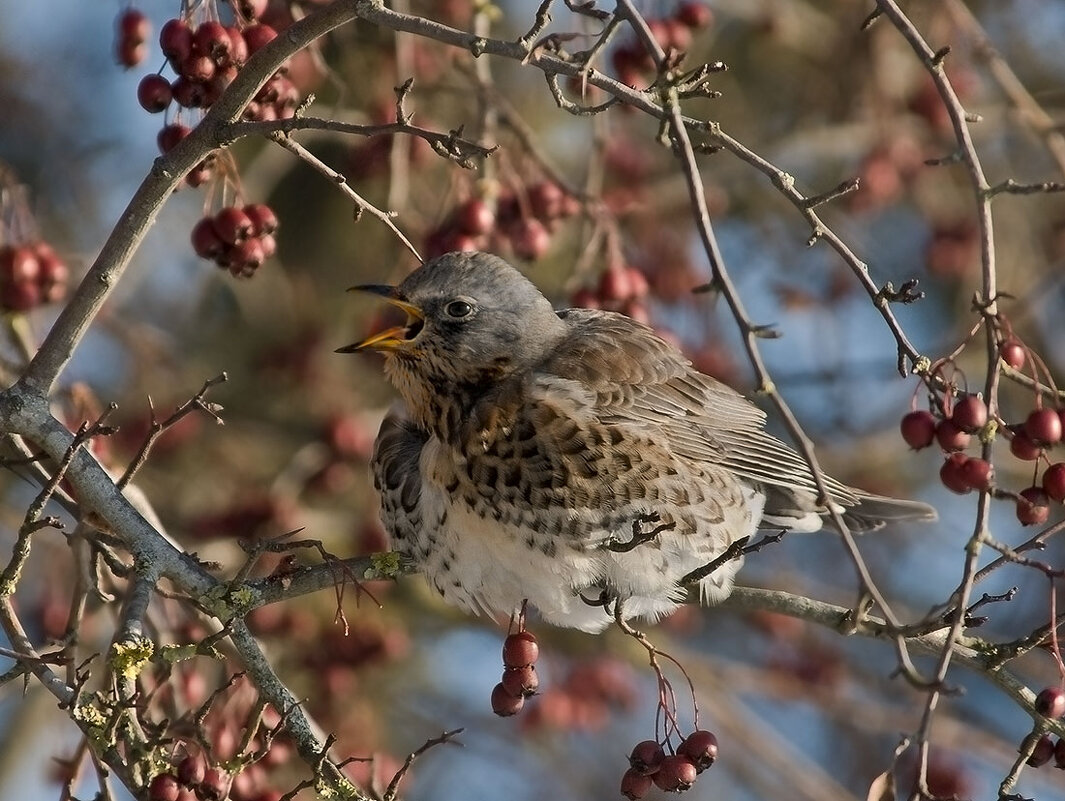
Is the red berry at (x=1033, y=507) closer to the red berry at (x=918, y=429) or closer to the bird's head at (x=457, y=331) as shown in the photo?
the red berry at (x=918, y=429)

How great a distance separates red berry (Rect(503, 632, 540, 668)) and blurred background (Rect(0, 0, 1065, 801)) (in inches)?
51.1

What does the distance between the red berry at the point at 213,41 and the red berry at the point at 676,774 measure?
1980 mm

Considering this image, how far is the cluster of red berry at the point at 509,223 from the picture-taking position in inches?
165

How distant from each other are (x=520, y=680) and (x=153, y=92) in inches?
68.0

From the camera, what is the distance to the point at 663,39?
176 inches

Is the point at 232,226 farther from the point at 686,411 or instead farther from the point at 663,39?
the point at 663,39

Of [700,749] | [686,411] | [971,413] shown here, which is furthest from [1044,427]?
[686,411]

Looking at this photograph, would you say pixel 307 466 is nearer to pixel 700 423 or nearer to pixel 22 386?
pixel 700 423

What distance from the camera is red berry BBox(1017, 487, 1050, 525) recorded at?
3.12 metres

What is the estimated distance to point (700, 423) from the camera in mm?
4297

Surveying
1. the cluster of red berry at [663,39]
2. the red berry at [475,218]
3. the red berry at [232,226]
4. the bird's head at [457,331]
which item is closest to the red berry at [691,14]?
the cluster of red berry at [663,39]

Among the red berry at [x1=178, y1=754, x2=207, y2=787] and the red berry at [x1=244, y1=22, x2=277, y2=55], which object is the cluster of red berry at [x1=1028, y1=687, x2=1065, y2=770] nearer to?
the red berry at [x1=178, y1=754, x2=207, y2=787]

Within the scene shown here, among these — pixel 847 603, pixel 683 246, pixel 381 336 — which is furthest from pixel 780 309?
pixel 381 336

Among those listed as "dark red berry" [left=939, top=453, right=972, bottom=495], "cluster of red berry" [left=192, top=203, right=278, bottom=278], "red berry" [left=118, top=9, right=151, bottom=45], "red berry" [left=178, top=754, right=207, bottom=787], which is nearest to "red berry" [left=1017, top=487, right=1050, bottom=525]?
"dark red berry" [left=939, top=453, right=972, bottom=495]
